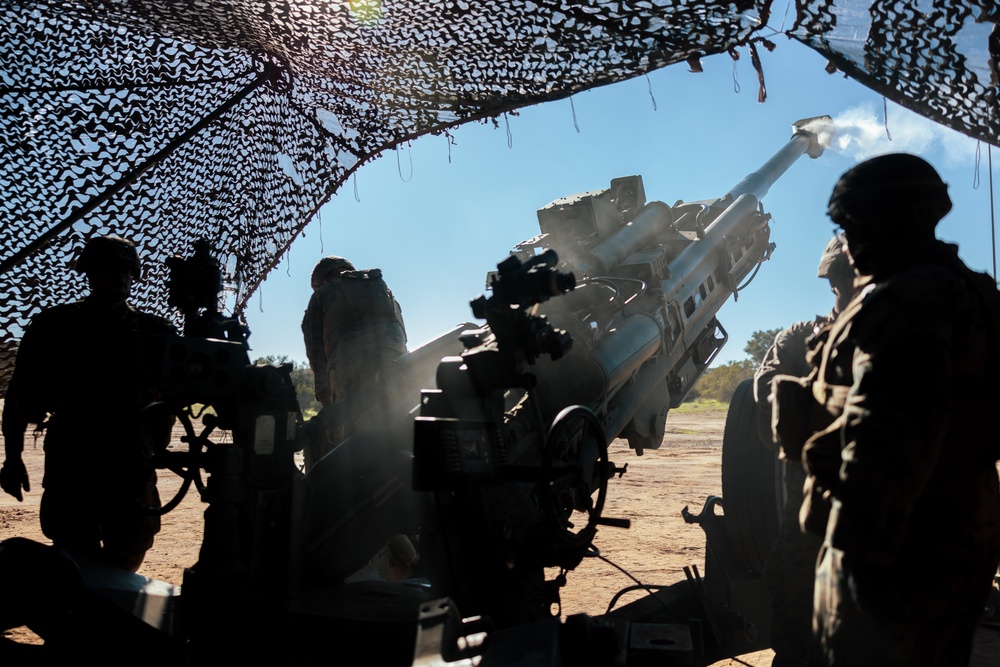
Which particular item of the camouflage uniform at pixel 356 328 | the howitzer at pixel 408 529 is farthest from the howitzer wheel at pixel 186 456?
the camouflage uniform at pixel 356 328

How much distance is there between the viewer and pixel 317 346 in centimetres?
591

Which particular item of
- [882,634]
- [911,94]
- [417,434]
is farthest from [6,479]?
[911,94]

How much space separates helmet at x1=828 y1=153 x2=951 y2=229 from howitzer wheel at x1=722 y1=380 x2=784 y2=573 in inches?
89.9

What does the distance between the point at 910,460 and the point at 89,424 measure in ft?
11.9

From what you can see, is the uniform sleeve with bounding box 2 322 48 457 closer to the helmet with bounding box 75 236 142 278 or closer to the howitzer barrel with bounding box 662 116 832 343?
the helmet with bounding box 75 236 142 278

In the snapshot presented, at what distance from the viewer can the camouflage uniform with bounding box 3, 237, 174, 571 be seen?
13.2ft

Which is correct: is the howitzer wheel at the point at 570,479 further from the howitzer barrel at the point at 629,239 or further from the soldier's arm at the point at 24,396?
the soldier's arm at the point at 24,396

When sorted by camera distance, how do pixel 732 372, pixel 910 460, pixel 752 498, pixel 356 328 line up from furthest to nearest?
1. pixel 732 372
2. pixel 356 328
3. pixel 752 498
4. pixel 910 460

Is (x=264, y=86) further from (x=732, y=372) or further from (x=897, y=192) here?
(x=732, y=372)

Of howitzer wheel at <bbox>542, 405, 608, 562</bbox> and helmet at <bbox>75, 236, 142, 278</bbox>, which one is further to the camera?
helmet at <bbox>75, 236, 142, 278</bbox>

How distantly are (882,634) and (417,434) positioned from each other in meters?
1.62

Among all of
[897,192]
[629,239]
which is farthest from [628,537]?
[897,192]

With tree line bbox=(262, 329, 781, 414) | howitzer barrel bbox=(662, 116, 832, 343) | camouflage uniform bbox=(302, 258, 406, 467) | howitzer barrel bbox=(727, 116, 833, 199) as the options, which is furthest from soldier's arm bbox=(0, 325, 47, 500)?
tree line bbox=(262, 329, 781, 414)

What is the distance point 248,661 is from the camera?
124 inches
